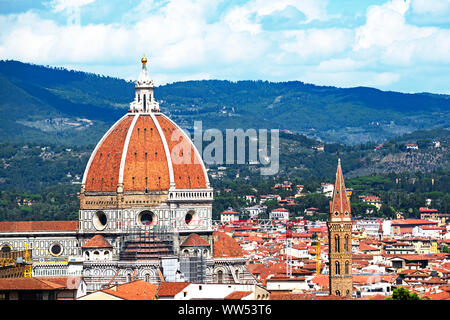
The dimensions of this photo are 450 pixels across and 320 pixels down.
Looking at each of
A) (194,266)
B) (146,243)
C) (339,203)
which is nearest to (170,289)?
(194,266)

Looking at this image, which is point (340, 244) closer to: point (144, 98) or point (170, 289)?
point (144, 98)

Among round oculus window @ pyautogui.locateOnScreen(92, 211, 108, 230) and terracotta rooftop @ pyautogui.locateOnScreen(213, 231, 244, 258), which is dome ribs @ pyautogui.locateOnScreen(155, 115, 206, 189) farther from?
round oculus window @ pyautogui.locateOnScreen(92, 211, 108, 230)

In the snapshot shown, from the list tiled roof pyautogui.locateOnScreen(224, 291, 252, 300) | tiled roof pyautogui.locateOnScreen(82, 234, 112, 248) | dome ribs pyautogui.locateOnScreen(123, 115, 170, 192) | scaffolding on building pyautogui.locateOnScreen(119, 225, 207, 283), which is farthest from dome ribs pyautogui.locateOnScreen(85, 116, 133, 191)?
tiled roof pyautogui.locateOnScreen(224, 291, 252, 300)

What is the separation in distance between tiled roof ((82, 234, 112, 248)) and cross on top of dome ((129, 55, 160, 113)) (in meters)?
8.22

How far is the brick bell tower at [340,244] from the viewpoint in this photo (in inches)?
2859

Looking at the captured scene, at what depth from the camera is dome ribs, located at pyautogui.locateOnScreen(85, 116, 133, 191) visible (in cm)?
7956

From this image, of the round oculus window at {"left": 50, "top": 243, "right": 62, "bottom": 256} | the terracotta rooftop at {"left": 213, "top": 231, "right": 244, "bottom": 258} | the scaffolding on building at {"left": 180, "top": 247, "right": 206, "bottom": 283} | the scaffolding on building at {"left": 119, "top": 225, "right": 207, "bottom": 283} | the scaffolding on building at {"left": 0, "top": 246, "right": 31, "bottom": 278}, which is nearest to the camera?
the scaffolding on building at {"left": 0, "top": 246, "right": 31, "bottom": 278}

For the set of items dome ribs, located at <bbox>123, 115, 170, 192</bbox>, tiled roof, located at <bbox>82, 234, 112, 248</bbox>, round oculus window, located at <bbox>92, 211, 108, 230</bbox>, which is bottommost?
tiled roof, located at <bbox>82, 234, 112, 248</bbox>

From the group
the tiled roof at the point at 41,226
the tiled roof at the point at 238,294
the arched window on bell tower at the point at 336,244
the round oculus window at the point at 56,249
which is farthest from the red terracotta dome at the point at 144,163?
the tiled roof at the point at 238,294

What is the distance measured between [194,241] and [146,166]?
540 centimetres
